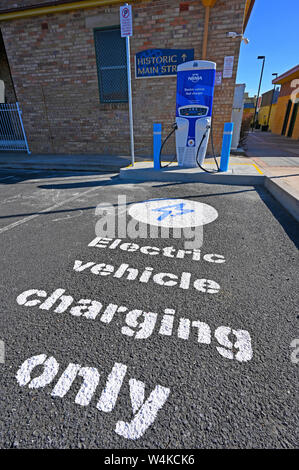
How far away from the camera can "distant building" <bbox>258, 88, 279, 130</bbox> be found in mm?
28516

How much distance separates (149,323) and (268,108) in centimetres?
3771

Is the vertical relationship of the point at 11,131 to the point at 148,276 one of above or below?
above

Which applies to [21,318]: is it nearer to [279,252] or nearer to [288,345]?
[288,345]

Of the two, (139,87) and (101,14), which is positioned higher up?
(101,14)

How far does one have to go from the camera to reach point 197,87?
5.59 metres

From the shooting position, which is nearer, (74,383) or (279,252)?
(74,383)

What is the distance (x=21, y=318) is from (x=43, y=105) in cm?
936

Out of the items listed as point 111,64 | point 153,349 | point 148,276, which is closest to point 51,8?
point 111,64

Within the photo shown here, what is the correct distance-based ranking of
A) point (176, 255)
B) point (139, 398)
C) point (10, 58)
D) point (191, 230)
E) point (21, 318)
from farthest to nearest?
point (10, 58)
point (191, 230)
point (176, 255)
point (21, 318)
point (139, 398)

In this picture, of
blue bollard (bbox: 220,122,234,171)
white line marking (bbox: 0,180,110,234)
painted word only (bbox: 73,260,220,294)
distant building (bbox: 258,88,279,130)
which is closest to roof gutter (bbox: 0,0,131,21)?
blue bollard (bbox: 220,122,234,171)

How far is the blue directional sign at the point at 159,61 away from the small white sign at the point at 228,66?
0.97 m

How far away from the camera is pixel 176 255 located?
8.71 feet

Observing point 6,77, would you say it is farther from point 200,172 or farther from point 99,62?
point 200,172

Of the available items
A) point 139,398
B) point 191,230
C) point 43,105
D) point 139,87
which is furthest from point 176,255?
point 43,105
